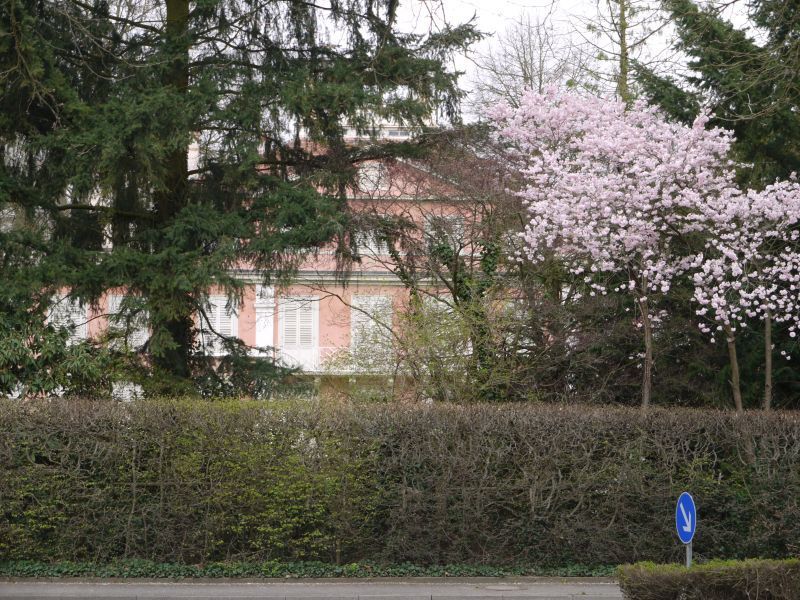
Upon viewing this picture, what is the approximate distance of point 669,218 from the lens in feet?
56.0

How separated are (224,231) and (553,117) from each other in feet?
23.0

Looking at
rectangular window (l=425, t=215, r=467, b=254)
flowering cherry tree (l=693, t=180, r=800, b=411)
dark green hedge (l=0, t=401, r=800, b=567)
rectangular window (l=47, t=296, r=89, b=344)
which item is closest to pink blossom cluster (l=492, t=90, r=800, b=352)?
flowering cherry tree (l=693, t=180, r=800, b=411)

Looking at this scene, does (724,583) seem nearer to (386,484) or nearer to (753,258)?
(386,484)

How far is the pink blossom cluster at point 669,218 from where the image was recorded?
1670cm

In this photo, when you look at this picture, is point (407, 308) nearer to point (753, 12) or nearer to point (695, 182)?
point (695, 182)

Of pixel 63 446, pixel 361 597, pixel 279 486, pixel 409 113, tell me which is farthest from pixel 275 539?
pixel 409 113

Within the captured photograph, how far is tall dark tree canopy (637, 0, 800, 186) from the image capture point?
1477 cm

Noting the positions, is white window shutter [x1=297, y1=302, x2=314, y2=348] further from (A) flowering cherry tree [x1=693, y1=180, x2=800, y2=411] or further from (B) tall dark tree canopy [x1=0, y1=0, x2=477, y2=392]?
(A) flowering cherry tree [x1=693, y1=180, x2=800, y2=411]

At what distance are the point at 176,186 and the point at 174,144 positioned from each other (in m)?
2.48

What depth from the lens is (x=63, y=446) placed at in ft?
42.5

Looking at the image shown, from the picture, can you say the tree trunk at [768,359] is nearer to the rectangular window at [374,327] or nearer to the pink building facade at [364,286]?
the pink building facade at [364,286]

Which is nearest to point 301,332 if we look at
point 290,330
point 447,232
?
point 290,330

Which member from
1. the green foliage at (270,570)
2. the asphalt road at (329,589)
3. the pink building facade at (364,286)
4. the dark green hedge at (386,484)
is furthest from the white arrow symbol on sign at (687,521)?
the pink building facade at (364,286)

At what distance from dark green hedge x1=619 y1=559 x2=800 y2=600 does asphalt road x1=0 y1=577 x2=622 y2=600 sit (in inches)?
141
